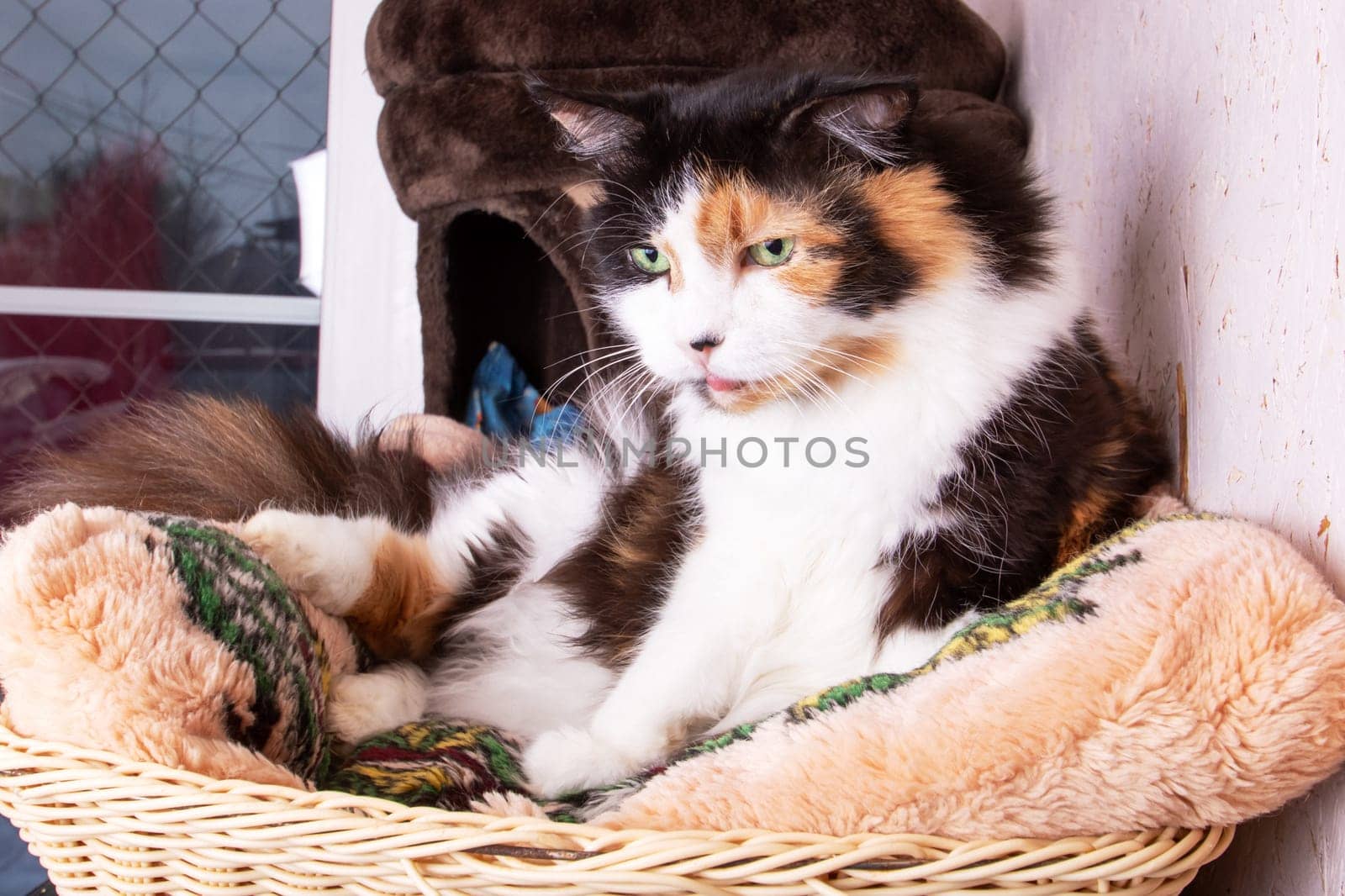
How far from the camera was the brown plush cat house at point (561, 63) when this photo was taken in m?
1.83

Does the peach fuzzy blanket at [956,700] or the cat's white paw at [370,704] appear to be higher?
the peach fuzzy blanket at [956,700]

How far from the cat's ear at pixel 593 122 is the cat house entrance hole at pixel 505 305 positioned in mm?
940

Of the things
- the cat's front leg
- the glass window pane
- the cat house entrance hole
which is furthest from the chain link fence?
the cat's front leg

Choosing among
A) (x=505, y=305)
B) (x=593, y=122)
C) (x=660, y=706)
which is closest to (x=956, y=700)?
(x=660, y=706)

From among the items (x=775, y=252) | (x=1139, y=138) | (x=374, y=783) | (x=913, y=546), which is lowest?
(x=374, y=783)

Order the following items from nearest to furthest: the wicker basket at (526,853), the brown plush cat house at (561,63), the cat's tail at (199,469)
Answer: the wicker basket at (526,853) → the cat's tail at (199,469) → the brown plush cat house at (561,63)

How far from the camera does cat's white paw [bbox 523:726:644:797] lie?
1055mm

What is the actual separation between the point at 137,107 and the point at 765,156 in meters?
2.50

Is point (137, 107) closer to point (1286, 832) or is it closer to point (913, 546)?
point (913, 546)

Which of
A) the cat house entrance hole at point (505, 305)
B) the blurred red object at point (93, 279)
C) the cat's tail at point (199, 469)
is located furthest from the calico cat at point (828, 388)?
the blurred red object at point (93, 279)

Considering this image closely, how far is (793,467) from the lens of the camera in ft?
3.57

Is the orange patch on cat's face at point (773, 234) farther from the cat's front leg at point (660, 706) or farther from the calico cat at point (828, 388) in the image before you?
the cat's front leg at point (660, 706)

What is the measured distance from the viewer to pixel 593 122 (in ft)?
3.76

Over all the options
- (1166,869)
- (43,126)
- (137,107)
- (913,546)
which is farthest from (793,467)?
(43,126)
